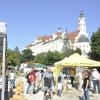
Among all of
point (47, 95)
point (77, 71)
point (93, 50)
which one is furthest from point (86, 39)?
point (47, 95)

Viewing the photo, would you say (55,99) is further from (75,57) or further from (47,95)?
(75,57)

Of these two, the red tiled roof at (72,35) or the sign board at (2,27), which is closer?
the sign board at (2,27)

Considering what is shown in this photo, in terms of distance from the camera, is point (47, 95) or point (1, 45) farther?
point (47, 95)

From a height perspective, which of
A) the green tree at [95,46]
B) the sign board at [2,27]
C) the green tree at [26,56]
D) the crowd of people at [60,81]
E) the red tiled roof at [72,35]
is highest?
the red tiled roof at [72,35]

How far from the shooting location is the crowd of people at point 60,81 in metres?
17.0

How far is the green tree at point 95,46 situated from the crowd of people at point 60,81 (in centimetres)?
4610

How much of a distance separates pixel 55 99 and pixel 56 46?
486 ft

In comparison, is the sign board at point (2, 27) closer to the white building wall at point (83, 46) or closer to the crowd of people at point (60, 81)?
the crowd of people at point (60, 81)

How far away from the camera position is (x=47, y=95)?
15.1 meters

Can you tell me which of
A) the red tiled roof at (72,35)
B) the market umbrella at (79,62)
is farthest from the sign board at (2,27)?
the red tiled roof at (72,35)

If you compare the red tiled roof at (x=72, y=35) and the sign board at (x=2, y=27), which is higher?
the red tiled roof at (x=72, y=35)

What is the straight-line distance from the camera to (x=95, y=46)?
76.7 meters

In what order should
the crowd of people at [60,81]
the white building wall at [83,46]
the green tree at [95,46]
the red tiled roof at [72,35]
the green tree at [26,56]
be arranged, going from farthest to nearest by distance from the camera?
the red tiled roof at [72,35], the white building wall at [83,46], the green tree at [26,56], the green tree at [95,46], the crowd of people at [60,81]

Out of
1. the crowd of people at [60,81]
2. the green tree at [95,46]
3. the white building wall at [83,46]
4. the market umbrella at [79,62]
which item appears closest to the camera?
the crowd of people at [60,81]
